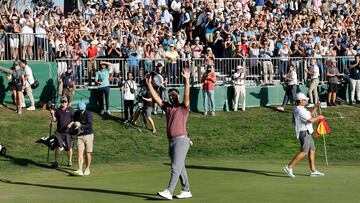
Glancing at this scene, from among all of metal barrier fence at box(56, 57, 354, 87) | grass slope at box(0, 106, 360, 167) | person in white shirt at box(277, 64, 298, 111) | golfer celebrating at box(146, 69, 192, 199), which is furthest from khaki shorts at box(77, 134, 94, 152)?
person in white shirt at box(277, 64, 298, 111)

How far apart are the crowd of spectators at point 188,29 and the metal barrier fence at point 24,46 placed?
0.11ft

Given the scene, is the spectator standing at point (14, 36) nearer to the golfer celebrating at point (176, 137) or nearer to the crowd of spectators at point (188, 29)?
the crowd of spectators at point (188, 29)

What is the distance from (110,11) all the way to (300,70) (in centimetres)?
796

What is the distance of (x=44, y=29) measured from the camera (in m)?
28.4

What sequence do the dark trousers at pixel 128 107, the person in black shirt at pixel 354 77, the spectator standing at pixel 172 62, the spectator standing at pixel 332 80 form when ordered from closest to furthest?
1. the dark trousers at pixel 128 107
2. the spectator standing at pixel 172 62
3. the spectator standing at pixel 332 80
4. the person in black shirt at pixel 354 77

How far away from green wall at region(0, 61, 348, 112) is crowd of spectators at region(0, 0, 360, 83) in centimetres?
63

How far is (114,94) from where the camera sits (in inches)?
1150

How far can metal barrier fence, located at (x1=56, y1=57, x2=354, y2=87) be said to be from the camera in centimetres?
2869

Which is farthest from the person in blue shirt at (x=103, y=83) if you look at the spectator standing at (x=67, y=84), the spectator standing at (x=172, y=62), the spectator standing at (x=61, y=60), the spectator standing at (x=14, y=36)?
the spectator standing at (x=14, y=36)

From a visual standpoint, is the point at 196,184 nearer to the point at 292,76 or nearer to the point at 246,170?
the point at 246,170

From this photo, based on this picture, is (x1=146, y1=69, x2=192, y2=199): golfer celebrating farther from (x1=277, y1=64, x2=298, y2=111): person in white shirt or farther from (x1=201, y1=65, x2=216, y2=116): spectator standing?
(x1=277, y1=64, x2=298, y2=111): person in white shirt

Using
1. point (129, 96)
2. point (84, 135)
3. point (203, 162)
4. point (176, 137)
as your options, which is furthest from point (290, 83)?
point (176, 137)

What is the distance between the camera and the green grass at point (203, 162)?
16453mm

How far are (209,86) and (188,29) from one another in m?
5.43
